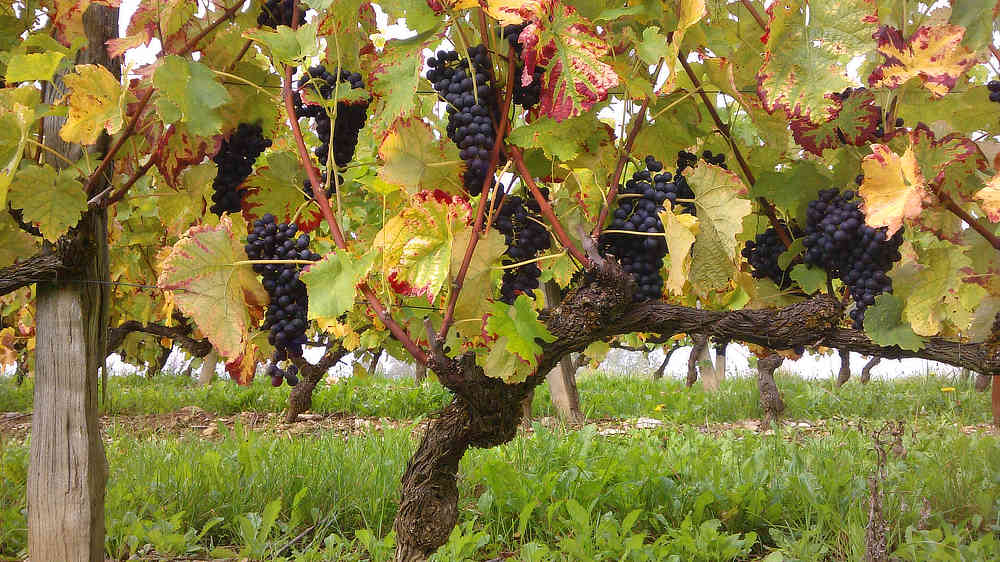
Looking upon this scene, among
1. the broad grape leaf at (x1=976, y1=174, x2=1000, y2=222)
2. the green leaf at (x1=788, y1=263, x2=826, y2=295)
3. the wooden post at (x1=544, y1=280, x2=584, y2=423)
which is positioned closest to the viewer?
the broad grape leaf at (x1=976, y1=174, x2=1000, y2=222)

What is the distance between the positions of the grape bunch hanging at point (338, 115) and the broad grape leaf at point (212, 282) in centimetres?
31

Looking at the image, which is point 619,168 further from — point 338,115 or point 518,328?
point 338,115

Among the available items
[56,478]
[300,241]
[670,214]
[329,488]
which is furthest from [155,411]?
[670,214]

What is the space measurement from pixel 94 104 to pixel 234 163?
0.43 m

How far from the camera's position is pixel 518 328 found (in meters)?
1.44

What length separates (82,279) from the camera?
2000 mm

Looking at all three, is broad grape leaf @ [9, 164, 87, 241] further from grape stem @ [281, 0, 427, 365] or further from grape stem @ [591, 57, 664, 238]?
grape stem @ [591, 57, 664, 238]

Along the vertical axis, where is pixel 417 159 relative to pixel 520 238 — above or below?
above

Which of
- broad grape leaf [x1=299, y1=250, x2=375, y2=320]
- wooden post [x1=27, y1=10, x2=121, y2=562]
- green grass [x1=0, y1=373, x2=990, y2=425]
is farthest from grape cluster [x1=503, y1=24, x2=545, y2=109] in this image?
green grass [x1=0, y1=373, x2=990, y2=425]

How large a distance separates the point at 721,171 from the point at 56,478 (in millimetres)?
1984

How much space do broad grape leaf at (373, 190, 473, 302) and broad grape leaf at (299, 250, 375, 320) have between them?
Answer: 4.0 inches

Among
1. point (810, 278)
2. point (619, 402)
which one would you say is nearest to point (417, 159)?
point (810, 278)

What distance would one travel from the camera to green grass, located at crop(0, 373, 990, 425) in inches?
267

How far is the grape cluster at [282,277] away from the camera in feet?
5.09
